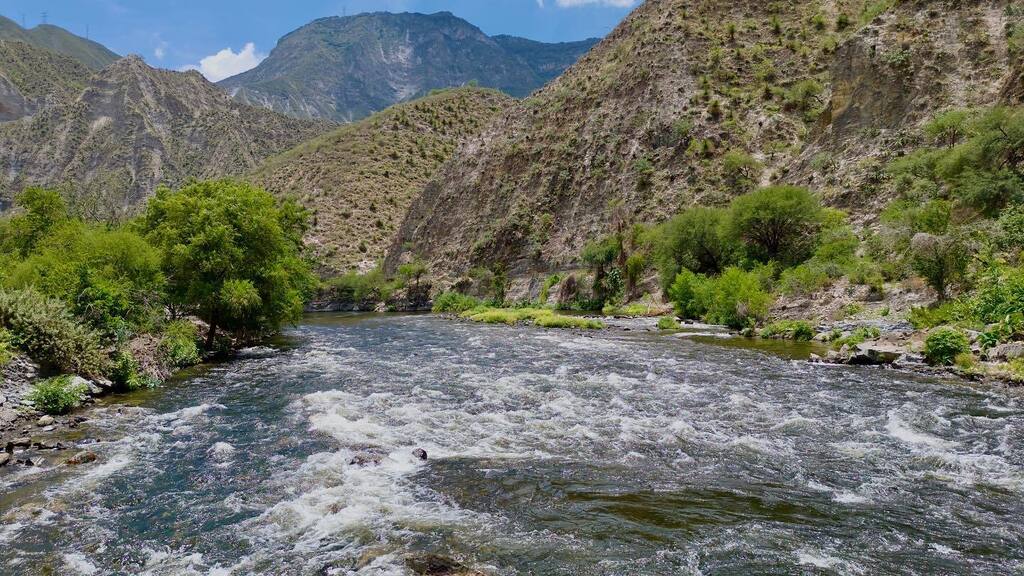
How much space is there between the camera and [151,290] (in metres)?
24.0

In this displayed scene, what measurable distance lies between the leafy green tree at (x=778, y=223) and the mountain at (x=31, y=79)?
580ft

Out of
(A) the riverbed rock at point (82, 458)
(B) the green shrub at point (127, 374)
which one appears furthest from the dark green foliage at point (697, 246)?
(A) the riverbed rock at point (82, 458)

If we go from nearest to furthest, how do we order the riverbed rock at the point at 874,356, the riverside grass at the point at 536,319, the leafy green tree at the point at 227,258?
the riverbed rock at the point at 874,356 < the leafy green tree at the point at 227,258 < the riverside grass at the point at 536,319

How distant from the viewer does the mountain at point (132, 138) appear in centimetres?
13012

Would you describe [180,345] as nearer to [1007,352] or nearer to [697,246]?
[1007,352]

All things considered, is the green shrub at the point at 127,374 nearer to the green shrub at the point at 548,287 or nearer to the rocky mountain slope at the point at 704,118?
the rocky mountain slope at the point at 704,118

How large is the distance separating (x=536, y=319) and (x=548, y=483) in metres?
33.0

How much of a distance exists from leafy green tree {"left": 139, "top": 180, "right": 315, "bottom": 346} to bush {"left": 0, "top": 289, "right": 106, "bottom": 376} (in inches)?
298

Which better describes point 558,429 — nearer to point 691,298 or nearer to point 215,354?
point 215,354

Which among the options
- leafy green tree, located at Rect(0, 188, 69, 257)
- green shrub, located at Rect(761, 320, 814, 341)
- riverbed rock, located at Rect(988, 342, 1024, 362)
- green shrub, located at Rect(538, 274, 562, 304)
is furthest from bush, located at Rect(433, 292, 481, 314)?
riverbed rock, located at Rect(988, 342, 1024, 362)

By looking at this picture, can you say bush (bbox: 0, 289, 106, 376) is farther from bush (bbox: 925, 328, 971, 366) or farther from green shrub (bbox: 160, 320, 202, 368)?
bush (bbox: 925, 328, 971, 366)

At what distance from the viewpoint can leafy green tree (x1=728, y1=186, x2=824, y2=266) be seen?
39219mm

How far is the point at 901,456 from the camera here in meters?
10.4

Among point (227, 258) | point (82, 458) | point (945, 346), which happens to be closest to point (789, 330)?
point (945, 346)
